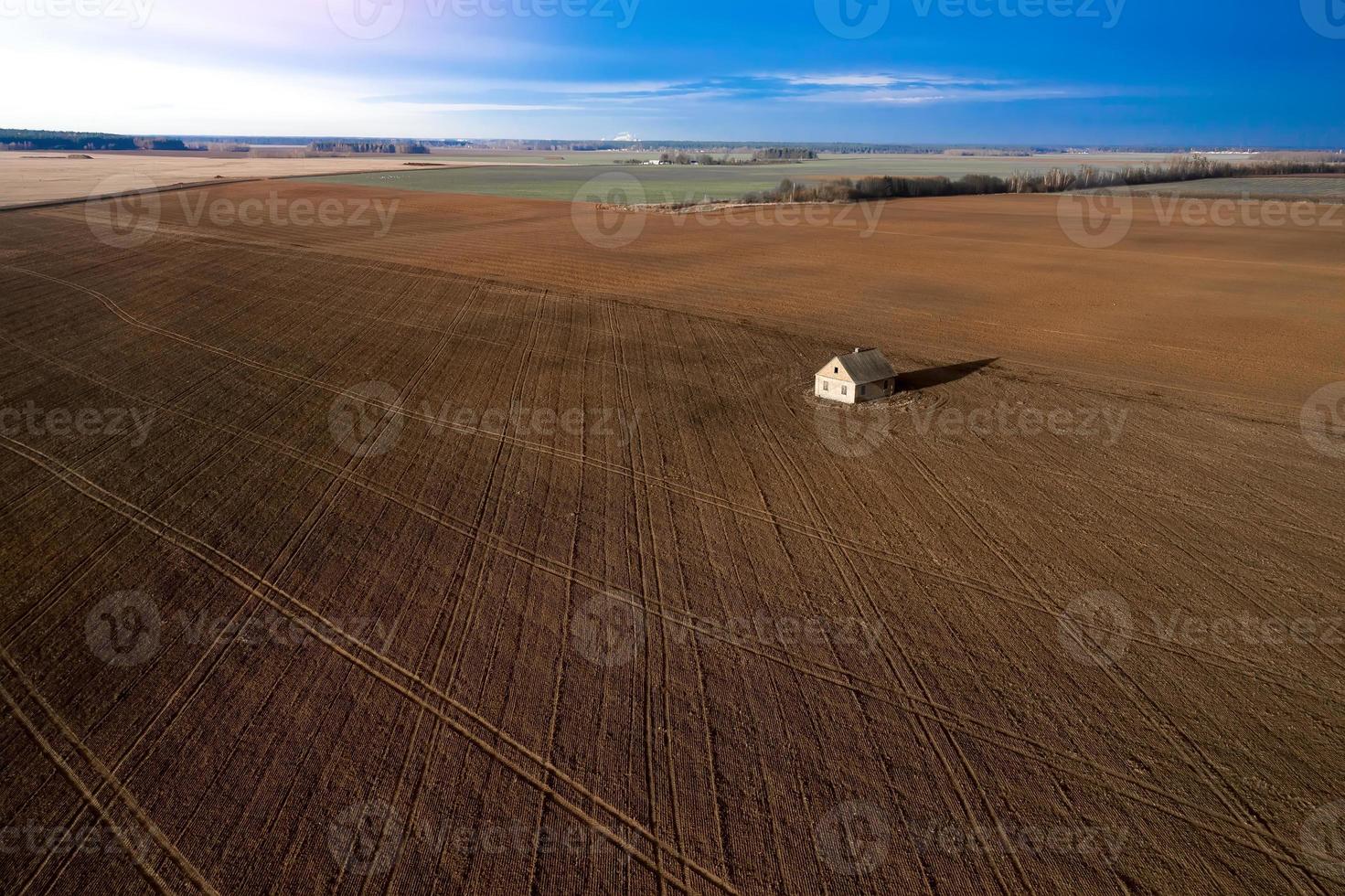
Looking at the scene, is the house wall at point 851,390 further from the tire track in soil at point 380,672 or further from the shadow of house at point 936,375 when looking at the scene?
the tire track in soil at point 380,672

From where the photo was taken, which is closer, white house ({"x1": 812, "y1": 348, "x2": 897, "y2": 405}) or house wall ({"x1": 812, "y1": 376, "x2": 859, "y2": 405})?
white house ({"x1": 812, "y1": 348, "x2": 897, "y2": 405})

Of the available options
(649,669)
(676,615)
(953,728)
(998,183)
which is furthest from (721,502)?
(998,183)

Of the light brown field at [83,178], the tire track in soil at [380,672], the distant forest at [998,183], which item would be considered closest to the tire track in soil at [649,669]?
the tire track in soil at [380,672]

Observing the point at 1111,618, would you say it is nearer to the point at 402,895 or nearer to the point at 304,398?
the point at 402,895

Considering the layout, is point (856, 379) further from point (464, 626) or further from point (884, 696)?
point (464, 626)

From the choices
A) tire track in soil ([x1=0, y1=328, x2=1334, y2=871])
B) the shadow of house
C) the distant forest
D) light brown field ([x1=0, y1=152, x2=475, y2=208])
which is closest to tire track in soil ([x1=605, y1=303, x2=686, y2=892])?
tire track in soil ([x1=0, y1=328, x2=1334, y2=871])

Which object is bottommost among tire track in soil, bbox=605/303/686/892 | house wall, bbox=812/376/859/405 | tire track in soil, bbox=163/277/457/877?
tire track in soil, bbox=163/277/457/877

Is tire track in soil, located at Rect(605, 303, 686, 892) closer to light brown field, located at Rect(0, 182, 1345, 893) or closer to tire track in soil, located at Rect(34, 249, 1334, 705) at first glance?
light brown field, located at Rect(0, 182, 1345, 893)
